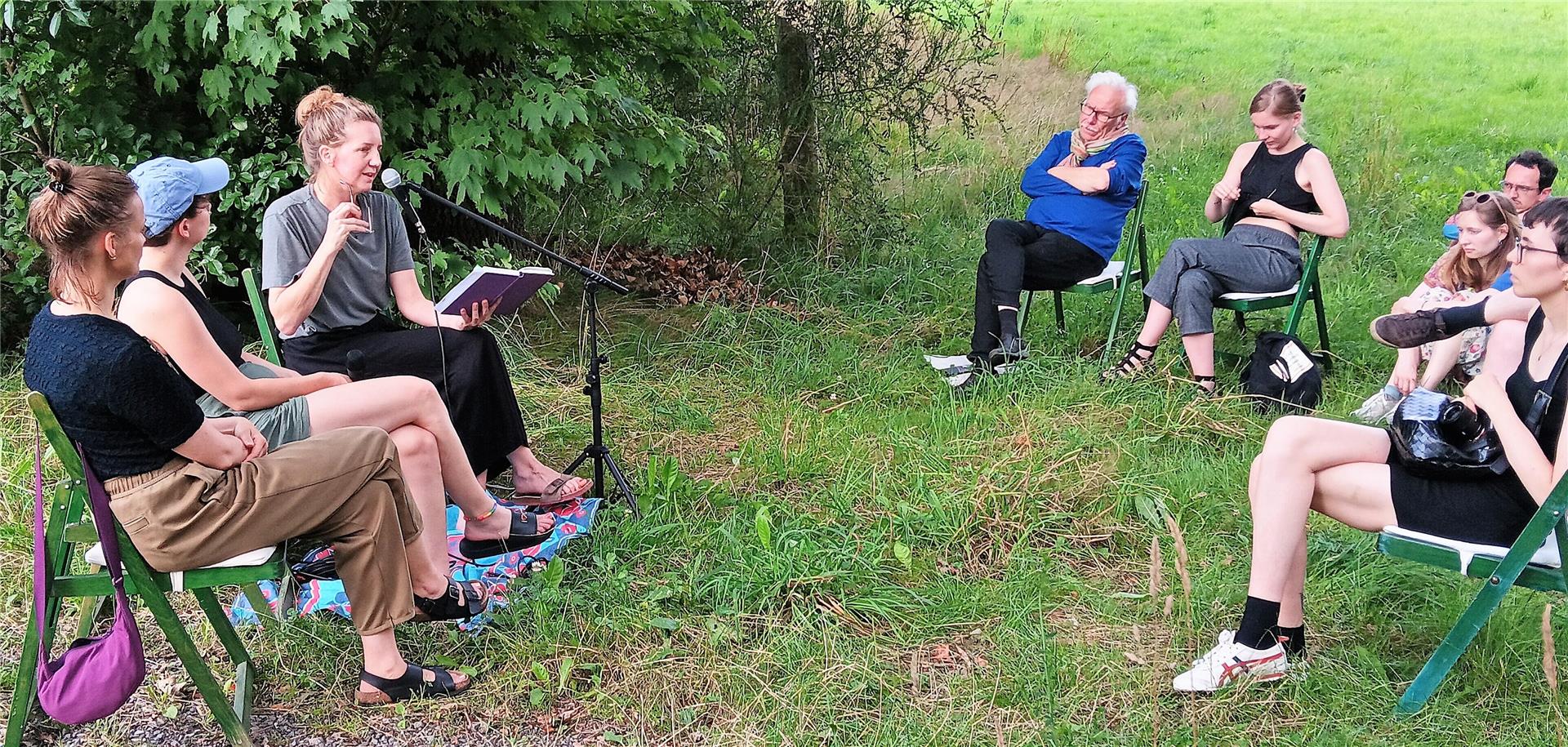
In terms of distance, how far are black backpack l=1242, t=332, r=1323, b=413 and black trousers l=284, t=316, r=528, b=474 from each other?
2.93 m

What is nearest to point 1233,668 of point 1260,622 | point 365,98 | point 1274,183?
point 1260,622

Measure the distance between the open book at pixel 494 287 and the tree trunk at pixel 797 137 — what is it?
10.6 feet

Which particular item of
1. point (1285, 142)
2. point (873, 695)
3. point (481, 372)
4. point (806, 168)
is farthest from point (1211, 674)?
point (806, 168)

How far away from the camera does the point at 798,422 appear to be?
4422 millimetres

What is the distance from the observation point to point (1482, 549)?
2574 mm

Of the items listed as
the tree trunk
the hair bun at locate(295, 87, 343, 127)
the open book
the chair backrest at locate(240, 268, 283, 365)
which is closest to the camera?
the open book

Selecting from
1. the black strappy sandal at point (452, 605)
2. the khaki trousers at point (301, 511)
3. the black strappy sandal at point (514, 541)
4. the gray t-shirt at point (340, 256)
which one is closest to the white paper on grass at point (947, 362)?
the black strappy sandal at point (514, 541)

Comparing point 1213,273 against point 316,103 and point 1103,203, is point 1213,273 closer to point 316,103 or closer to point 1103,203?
point 1103,203

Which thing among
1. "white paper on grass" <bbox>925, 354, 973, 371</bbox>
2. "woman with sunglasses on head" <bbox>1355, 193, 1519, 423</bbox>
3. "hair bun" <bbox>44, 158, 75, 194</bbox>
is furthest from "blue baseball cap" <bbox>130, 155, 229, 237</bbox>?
"woman with sunglasses on head" <bbox>1355, 193, 1519, 423</bbox>

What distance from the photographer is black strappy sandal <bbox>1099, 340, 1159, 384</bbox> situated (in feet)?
15.2

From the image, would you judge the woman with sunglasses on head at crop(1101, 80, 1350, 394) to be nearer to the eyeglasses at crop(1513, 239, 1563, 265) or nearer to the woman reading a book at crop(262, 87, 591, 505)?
the eyeglasses at crop(1513, 239, 1563, 265)

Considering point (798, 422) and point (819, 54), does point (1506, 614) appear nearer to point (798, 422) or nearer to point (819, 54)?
point (798, 422)

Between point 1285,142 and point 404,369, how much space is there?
3.69m

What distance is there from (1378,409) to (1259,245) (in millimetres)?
840
